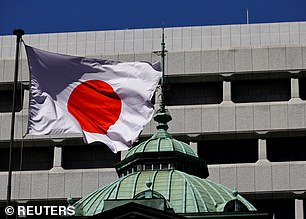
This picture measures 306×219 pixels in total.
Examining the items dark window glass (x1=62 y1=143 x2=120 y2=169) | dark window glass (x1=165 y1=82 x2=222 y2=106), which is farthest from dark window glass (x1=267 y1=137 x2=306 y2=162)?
dark window glass (x1=62 y1=143 x2=120 y2=169)

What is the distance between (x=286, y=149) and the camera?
89.9 meters

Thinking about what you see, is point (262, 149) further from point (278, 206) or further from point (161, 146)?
point (161, 146)

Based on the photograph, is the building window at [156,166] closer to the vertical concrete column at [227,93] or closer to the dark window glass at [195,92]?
the vertical concrete column at [227,93]

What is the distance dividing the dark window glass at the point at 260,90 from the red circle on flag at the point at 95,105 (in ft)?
135

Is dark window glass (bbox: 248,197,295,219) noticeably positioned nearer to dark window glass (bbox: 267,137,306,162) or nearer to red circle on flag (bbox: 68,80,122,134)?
dark window glass (bbox: 267,137,306,162)

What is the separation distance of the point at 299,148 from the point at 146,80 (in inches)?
1573

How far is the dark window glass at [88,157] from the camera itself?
90.4m

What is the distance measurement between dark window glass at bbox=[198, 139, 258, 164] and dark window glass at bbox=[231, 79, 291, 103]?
127 inches

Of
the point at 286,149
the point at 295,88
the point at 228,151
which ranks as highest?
the point at 295,88

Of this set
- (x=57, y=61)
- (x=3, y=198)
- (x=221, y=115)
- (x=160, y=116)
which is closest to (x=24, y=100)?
(x=3, y=198)

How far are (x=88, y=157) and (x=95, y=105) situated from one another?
42.0m

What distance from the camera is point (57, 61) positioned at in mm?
48281

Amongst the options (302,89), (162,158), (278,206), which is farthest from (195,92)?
(162,158)

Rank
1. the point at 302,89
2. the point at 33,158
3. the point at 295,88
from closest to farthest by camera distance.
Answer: the point at 295,88 → the point at 302,89 → the point at 33,158
